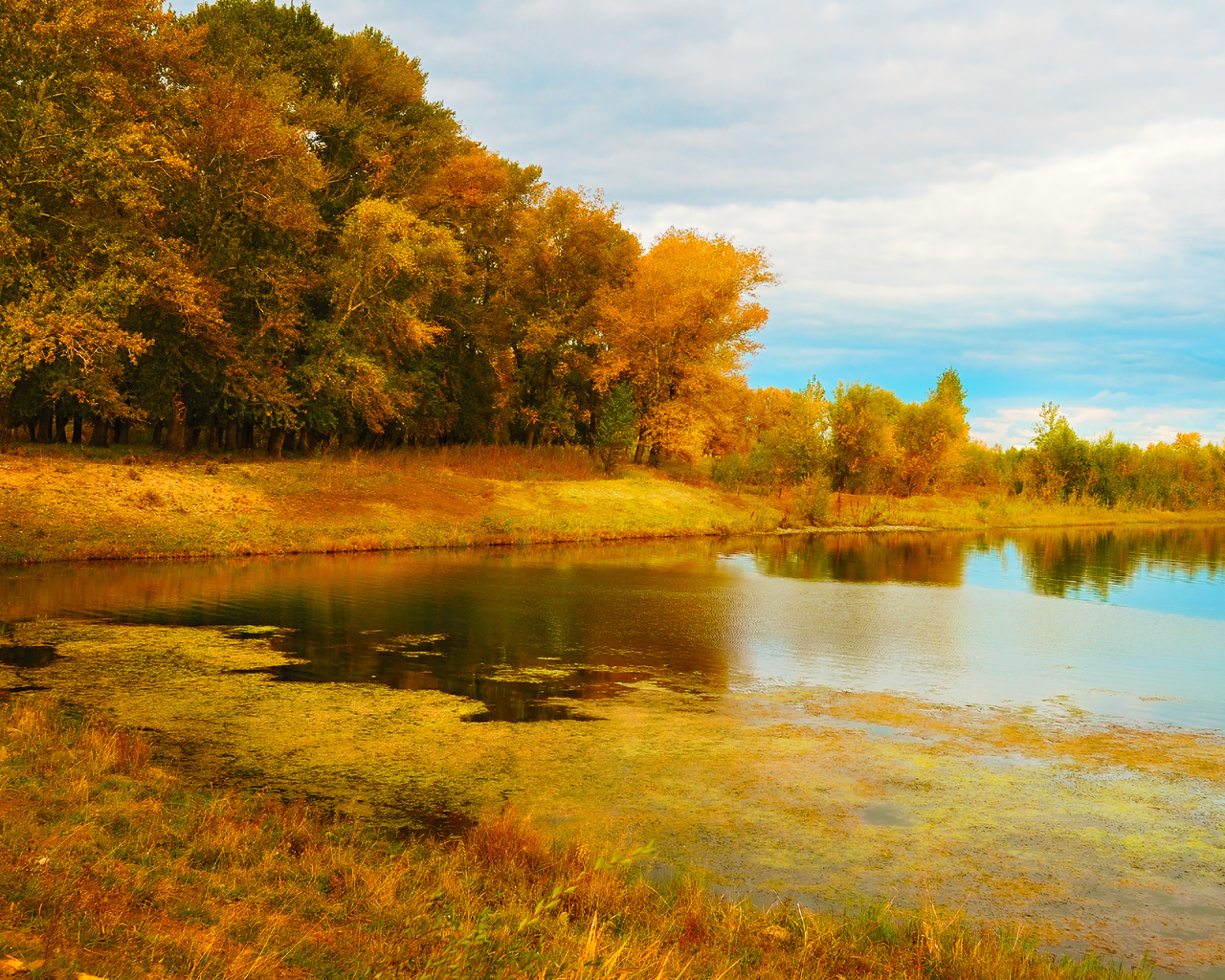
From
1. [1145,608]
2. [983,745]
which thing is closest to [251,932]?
[983,745]

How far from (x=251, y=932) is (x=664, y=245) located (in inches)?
Answer: 1982

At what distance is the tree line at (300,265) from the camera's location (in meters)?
26.6

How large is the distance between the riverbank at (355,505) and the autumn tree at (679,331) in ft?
11.7

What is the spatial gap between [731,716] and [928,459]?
5487 centimetres

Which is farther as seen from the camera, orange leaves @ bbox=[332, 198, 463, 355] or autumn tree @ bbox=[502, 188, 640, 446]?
autumn tree @ bbox=[502, 188, 640, 446]

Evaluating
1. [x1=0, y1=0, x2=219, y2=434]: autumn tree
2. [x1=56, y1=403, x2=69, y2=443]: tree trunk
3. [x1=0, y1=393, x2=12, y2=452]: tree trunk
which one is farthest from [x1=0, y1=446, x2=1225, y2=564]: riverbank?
[x1=56, y1=403, x2=69, y2=443]: tree trunk

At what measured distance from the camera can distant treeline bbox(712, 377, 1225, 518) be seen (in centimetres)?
5097

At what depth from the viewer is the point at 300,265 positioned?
3666 cm

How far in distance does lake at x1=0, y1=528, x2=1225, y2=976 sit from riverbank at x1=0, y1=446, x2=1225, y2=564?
297 cm

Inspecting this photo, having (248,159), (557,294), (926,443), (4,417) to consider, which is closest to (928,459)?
(926,443)

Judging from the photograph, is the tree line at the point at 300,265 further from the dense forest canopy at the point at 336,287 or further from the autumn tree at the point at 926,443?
the autumn tree at the point at 926,443

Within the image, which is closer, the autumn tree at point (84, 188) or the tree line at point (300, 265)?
the autumn tree at point (84, 188)

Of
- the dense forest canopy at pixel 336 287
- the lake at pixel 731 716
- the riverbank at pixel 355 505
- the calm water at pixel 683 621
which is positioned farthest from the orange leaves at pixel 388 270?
the lake at pixel 731 716

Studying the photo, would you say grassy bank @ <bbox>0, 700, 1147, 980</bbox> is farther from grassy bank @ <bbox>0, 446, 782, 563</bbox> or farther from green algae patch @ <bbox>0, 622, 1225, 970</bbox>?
grassy bank @ <bbox>0, 446, 782, 563</bbox>
